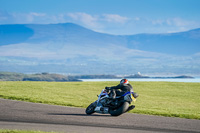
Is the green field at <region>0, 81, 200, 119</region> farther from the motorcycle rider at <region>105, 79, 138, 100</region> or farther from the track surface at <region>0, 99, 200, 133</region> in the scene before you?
the motorcycle rider at <region>105, 79, 138, 100</region>

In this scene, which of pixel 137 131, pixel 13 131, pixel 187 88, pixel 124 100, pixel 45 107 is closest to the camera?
pixel 13 131

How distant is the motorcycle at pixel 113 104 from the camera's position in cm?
1628

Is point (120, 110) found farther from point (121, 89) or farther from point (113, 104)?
point (121, 89)

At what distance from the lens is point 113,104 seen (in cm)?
1688

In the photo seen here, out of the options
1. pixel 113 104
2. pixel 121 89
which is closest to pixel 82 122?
pixel 113 104

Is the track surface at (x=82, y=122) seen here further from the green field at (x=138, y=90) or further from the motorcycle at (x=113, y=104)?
the green field at (x=138, y=90)

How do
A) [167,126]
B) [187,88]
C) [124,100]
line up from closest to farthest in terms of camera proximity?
[167,126] → [124,100] → [187,88]

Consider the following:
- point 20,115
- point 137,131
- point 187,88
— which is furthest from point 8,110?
point 187,88

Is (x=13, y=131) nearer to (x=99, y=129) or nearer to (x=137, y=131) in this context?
(x=99, y=129)

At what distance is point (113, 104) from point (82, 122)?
7.53 feet

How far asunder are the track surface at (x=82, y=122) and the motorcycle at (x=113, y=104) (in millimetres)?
278

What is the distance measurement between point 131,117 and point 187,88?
25.2 metres

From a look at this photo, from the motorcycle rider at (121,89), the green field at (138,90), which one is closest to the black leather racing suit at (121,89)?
the motorcycle rider at (121,89)

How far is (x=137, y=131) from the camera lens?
43.7 feet
